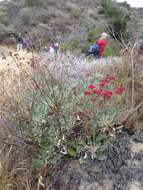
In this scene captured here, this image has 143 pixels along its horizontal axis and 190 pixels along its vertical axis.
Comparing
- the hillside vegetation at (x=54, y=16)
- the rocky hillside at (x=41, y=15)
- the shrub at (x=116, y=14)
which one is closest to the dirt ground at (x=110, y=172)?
the shrub at (x=116, y=14)

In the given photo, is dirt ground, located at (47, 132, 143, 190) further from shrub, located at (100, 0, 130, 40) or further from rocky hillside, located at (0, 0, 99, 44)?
rocky hillside, located at (0, 0, 99, 44)

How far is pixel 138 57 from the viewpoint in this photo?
6.89 metres

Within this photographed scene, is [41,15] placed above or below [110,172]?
below

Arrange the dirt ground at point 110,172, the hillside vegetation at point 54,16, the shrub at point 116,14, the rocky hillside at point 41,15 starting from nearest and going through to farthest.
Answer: the dirt ground at point 110,172 < the shrub at point 116,14 < the hillside vegetation at point 54,16 < the rocky hillside at point 41,15

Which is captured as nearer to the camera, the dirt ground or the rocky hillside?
the dirt ground

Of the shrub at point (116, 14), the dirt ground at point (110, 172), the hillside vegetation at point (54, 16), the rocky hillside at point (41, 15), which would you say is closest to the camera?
the dirt ground at point (110, 172)

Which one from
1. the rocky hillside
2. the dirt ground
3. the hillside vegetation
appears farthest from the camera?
the rocky hillside

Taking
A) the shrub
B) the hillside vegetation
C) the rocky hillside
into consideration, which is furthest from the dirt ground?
the rocky hillside

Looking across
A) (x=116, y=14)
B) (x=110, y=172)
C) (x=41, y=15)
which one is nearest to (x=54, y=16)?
(x=41, y=15)

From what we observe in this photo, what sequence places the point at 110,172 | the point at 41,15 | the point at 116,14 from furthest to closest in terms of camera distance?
1. the point at 41,15
2. the point at 116,14
3. the point at 110,172

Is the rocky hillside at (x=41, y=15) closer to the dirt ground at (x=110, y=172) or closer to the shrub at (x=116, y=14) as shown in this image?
the shrub at (x=116, y=14)

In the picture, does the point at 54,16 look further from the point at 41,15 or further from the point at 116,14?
the point at 116,14

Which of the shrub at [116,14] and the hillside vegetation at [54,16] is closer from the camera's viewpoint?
the shrub at [116,14]

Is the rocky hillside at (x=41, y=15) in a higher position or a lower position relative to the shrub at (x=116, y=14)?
lower
